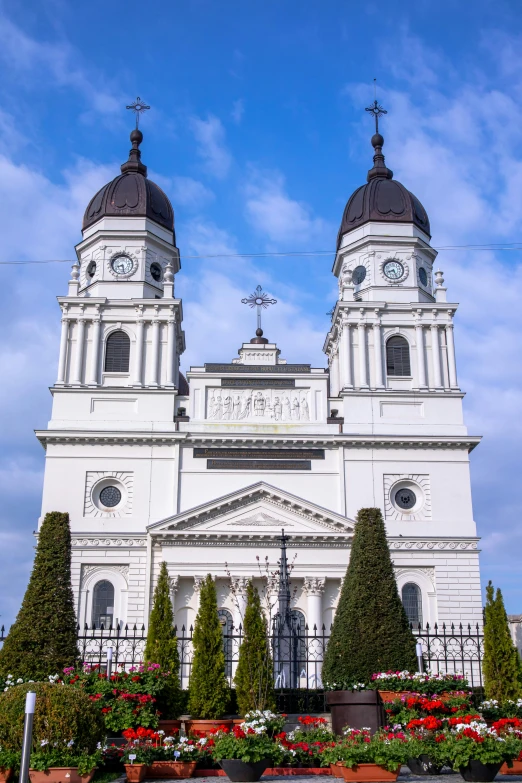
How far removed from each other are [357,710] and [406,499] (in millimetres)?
24651

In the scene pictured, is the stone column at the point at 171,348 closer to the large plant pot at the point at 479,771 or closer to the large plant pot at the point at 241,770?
the large plant pot at the point at 241,770

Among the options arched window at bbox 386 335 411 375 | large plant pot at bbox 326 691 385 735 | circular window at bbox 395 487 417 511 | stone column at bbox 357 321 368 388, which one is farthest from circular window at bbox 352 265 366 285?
large plant pot at bbox 326 691 385 735

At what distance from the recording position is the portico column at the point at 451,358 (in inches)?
1753

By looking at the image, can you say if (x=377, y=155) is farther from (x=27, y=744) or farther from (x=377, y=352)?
(x=27, y=744)

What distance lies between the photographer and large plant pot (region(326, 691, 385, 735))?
1798 centimetres

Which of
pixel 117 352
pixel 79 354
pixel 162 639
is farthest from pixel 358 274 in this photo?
pixel 162 639

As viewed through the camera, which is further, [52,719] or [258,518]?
[258,518]

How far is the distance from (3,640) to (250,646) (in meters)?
6.13

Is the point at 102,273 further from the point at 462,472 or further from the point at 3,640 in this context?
the point at 3,640

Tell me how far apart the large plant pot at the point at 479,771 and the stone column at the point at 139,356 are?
3121 cm

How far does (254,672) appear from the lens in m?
20.5

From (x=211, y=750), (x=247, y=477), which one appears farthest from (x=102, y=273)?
(x=211, y=750)

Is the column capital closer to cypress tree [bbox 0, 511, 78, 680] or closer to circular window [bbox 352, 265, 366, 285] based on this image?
circular window [bbox 352, 265, 366, 285]

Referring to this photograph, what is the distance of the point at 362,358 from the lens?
44.6 metres
